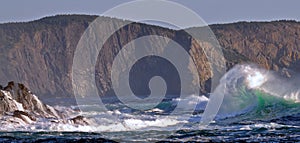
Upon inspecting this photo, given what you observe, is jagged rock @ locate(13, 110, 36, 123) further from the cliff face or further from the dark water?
the cliff face

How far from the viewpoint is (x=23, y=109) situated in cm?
3809

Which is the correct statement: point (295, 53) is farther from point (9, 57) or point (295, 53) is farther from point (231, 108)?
point (231, 108)

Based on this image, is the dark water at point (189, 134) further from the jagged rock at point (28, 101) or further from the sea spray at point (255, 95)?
the jagged rock at point (28, 101)

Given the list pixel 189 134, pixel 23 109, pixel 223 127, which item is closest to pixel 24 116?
pixel 23 109

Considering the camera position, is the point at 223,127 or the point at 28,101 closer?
the point at 223,127

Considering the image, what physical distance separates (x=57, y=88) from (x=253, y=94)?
130208 mm

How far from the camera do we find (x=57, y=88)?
17550 centimetres

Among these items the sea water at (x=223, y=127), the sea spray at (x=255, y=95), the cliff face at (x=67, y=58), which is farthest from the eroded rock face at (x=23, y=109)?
the cliff face at (x=67, y=58)

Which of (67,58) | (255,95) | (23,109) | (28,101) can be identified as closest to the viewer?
(23,109)

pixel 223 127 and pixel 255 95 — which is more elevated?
pixel 255 95

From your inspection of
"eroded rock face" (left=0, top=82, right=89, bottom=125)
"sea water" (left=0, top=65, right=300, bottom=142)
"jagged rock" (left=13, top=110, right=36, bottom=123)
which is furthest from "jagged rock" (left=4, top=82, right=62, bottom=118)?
"jagged rock" (left=13, top=110, right=36, bottom=123)

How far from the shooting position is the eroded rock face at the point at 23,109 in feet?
112

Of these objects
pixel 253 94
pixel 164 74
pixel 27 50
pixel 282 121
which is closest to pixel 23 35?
pixel 27 50

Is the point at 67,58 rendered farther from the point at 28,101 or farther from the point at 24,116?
the point at 24,116
